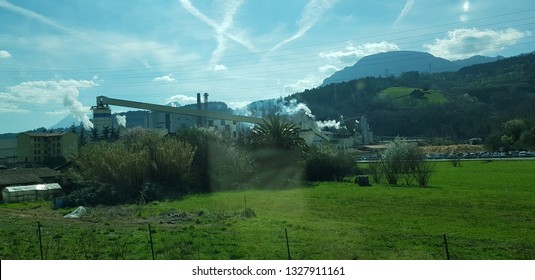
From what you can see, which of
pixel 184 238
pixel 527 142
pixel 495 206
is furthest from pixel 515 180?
pixel 527 142

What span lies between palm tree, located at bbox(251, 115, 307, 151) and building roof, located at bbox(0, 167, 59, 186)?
2334 centimetres

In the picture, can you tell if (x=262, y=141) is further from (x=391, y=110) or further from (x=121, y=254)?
(x=391, y=110)

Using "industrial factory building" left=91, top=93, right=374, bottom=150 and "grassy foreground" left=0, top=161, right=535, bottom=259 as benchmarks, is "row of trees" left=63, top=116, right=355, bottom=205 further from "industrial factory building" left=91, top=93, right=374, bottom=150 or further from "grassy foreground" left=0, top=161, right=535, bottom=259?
"grassy foreground" left=0, top=161, right=535, bottom=259

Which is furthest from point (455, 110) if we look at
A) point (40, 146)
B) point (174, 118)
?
point (40, 146)

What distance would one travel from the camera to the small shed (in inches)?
1521

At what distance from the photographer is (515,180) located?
1662 inches

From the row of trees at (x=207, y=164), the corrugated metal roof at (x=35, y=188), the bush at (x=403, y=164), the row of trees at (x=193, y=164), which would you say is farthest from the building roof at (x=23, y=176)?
the bush at (x=403, y=164)

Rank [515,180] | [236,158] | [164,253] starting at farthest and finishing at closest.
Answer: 1. [236,158]
2. [515,180]
3. [164,253]

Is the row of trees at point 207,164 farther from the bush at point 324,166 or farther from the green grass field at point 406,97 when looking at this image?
the green grass field at point 406,97

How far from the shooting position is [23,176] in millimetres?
43562

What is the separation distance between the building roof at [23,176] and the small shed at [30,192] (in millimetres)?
2591

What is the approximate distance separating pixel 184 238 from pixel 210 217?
7010 mm

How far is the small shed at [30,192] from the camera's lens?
3862 cm
